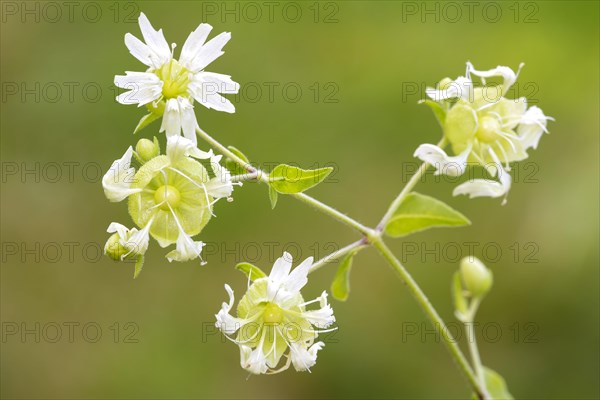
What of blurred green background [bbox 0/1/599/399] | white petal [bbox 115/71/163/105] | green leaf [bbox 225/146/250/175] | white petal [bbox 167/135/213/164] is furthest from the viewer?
blurred green background [bbox 0/1/599/399]

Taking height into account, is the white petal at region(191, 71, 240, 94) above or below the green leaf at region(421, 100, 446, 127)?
above

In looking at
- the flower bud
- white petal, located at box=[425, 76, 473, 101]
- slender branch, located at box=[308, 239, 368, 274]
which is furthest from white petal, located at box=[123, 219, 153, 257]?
the flower bud

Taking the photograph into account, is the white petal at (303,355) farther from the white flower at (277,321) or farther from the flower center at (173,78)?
the flower center at (173,78)

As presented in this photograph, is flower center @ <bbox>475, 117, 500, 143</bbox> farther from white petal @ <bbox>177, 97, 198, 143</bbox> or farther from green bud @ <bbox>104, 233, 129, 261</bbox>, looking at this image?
green bud @ <bbox>104, 233, 129, 261</bbox>

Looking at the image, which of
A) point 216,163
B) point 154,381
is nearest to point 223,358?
point 154,381

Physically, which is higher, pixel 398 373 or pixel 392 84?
pixel 392 84

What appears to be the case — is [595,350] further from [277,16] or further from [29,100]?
[29,100]

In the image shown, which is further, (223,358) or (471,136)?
(223,358)
